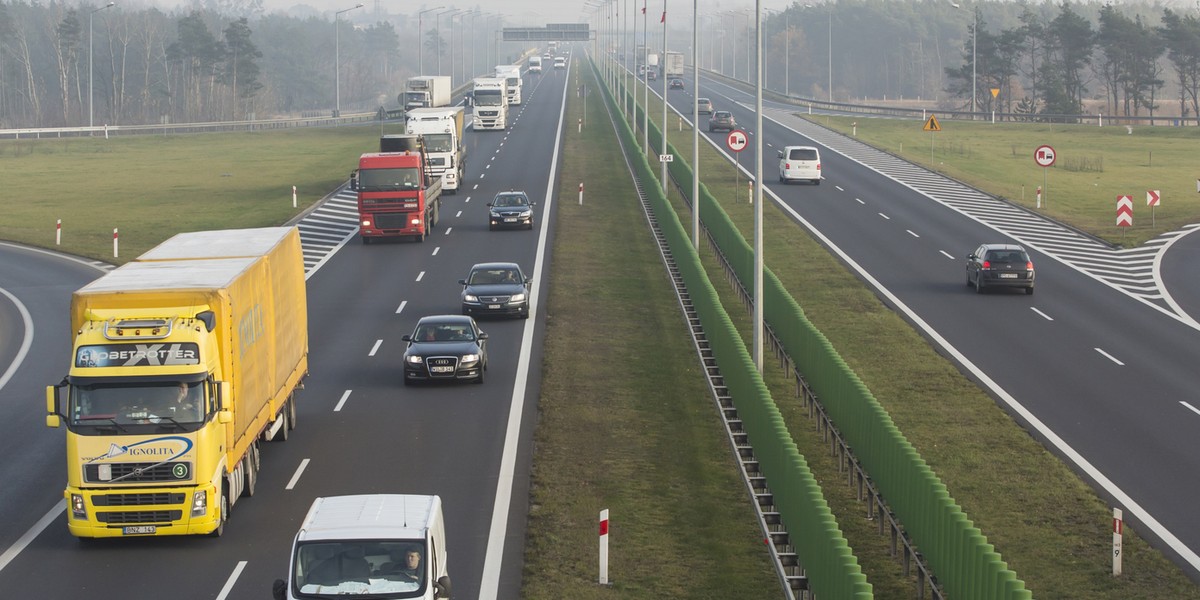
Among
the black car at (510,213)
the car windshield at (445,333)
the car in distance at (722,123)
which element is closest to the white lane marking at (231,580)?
the car windshield at (445,333)

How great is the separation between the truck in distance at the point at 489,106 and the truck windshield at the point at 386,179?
50208 mm

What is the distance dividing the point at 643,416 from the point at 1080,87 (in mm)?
124451

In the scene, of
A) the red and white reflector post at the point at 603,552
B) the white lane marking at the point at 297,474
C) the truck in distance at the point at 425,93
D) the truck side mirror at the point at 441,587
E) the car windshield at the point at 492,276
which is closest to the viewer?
the truck side mirror at the point at 441,587

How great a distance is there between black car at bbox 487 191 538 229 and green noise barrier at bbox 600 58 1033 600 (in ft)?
75.3

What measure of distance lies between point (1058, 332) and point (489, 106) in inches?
2841

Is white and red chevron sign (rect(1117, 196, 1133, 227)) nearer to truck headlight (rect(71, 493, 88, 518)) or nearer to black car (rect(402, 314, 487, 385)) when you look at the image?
black car (rect(402, 314, 487, 385))

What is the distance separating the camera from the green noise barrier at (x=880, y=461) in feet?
54.6

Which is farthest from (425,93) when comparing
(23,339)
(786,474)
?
(786,474)

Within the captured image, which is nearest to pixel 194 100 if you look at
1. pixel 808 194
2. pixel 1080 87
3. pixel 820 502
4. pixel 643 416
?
pixel 1080 87

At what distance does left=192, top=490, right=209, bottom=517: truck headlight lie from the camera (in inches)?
829

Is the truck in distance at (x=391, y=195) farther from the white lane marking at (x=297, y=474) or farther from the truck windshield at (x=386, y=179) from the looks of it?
the white lane marking at (x=297, y=474)

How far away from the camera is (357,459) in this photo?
2639cm

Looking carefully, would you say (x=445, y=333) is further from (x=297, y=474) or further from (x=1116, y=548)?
(x=1116, y=548)

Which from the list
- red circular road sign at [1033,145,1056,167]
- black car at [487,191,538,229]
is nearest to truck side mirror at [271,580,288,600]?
black car at [487,191,538,229]
